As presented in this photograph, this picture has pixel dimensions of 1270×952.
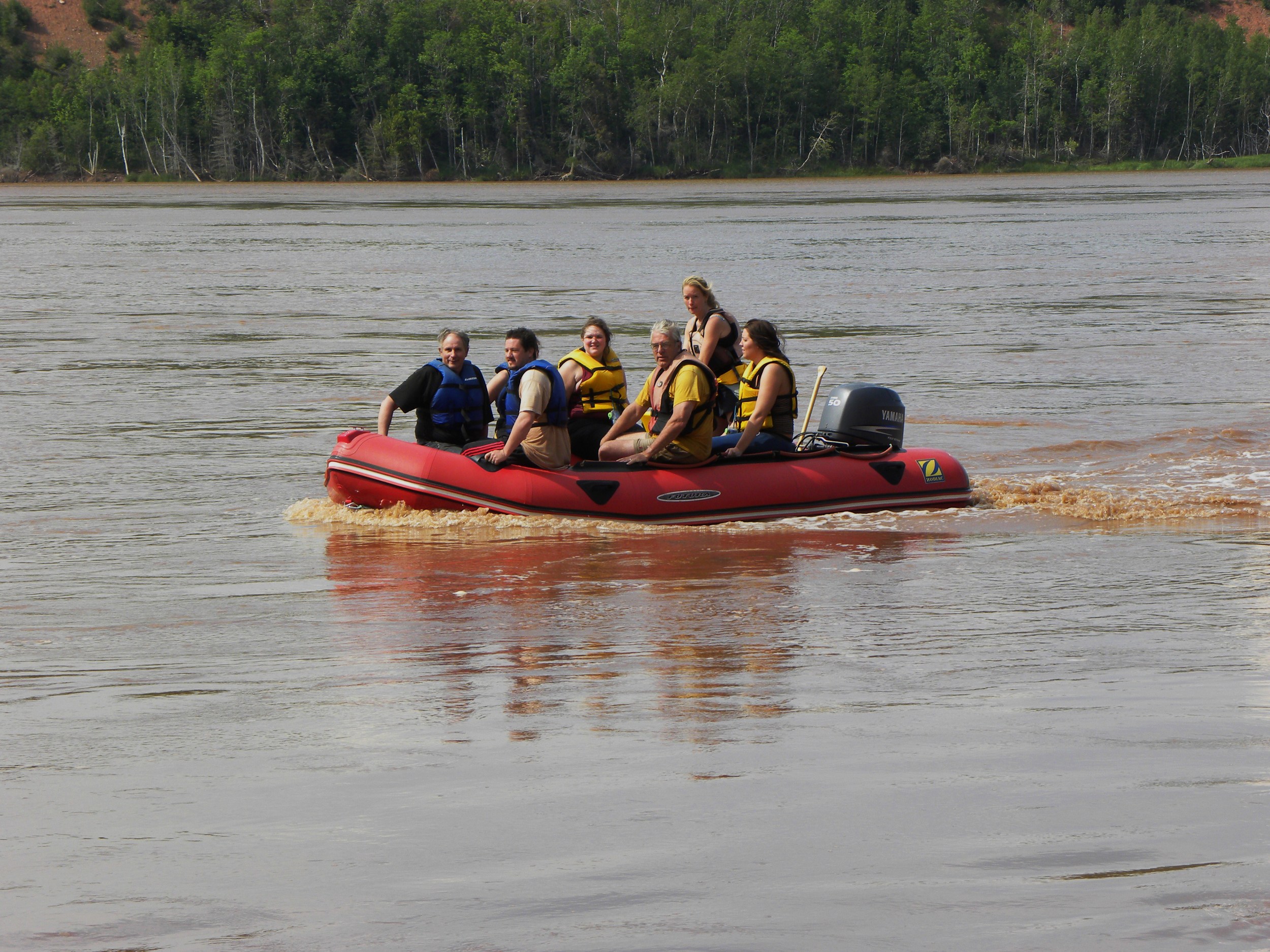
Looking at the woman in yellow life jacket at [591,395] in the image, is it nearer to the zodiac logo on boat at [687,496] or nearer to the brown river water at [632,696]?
the zodiac logo on boat at [687,496]

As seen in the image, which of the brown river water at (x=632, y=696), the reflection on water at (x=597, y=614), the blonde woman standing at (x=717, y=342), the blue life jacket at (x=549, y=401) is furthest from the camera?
the blonde woman standing at (x=717, y=342)

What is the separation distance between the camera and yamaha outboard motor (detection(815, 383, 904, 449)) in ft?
33.3

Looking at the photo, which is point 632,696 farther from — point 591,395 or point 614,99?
point 614,99

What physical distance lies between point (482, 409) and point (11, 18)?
433 feet

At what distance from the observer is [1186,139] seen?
98.9 meters

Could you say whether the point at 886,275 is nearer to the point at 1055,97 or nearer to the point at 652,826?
the point at 652,826

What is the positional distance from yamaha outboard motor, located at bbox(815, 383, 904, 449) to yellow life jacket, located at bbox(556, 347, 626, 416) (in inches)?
54.9

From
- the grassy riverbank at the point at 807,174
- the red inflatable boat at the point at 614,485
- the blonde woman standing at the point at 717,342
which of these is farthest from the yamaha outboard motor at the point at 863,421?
the grassy riverbank at the point at 807,174

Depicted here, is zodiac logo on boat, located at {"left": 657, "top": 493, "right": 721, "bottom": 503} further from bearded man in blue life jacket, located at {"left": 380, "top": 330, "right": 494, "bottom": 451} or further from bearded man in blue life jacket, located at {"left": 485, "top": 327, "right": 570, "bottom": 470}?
bearded man in blue life jacket, located at {"left": 380, "top": 330, "right": 494, "bottom": 451}

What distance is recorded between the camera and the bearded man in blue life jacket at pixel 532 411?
9.20 metres

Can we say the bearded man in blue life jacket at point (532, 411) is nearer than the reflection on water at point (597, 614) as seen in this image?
No

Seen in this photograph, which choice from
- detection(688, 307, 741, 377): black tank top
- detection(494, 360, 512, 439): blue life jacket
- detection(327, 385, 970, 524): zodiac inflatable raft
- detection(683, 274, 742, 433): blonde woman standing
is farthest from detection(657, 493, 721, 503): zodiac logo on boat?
detection(494, 360, 512, 439): blue life jacket

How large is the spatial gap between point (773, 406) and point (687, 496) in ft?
2.61

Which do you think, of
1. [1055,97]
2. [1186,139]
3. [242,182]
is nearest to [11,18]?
[242,182]
